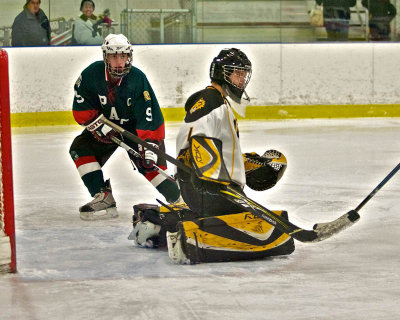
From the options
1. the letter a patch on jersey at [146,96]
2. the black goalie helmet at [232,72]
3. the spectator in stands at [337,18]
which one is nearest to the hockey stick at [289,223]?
the black goalie helmet at [232,72]

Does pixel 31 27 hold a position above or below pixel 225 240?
above

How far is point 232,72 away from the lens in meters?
3.65

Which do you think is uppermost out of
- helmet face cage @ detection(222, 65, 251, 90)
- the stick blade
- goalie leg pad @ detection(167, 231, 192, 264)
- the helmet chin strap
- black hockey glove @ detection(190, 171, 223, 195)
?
helmet face cage @ detection(222, 65, 251, 90)

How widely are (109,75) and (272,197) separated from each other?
118cm

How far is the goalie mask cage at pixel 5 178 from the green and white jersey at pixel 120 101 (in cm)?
125

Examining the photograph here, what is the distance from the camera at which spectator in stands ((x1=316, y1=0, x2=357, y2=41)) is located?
9.35 m

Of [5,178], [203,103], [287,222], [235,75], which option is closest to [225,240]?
[287,222]

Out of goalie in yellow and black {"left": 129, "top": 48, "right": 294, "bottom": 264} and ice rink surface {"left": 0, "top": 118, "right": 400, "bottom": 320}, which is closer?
ice rink surface {"left": 0, "top": 118, "right": 400, "bottom": 320}

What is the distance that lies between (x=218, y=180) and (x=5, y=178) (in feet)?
2.55

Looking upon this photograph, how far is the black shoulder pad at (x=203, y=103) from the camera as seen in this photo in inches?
141

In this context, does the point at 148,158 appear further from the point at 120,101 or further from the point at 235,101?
the point at 235,101

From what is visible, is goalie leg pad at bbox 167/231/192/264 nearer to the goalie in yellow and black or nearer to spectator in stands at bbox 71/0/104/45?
the goalie in yellow and black

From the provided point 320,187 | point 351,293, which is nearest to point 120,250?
point 351,293

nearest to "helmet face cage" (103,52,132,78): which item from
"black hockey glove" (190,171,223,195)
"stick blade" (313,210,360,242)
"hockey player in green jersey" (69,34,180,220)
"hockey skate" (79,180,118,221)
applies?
"hockey player in green jersey" (69,34,180,220)
